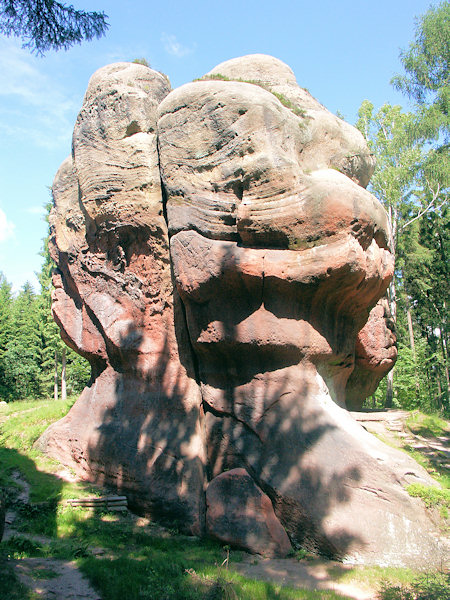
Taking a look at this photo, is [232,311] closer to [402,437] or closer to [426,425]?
[402,437]

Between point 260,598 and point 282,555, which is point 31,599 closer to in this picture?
point 260,598

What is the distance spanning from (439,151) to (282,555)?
57.4 feet

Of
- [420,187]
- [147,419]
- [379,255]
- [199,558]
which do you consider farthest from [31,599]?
[420,187]

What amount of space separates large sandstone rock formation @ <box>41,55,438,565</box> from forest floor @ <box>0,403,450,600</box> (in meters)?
0.40

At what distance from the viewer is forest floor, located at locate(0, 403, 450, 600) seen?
5105 millimetres

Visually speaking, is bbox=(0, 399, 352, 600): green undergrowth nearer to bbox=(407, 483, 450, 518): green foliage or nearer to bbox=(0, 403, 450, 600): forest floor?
bbox=(0, 403, 450, 600): forest floor

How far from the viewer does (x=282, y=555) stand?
272 inches

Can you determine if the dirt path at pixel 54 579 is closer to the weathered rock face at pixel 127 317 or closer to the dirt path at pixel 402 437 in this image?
the weathered rock face at pixel 127 317

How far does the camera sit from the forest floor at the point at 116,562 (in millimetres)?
5105

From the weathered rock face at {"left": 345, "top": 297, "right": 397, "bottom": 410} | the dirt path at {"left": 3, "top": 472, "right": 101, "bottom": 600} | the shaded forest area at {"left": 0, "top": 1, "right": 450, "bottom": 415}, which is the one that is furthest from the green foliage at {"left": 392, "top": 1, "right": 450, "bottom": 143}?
the dirt path at {"left": 3, "top": 472, "right": 101, "bottom": 600}

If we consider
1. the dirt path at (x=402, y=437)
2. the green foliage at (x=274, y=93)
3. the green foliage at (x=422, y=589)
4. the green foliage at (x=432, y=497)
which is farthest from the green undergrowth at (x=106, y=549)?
the green foliage at (x=274, y=93)

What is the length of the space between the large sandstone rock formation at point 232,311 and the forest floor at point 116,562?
0.40 meters

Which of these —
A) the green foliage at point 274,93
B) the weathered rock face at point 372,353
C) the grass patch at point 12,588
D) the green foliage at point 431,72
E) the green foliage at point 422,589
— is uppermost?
the green foliage at point 431,72

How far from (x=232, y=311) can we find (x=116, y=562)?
3928 mm
